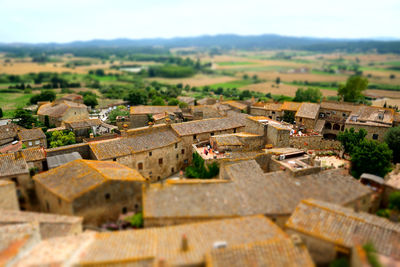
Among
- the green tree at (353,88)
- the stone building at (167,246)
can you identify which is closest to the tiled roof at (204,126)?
the stone building at (167,246)

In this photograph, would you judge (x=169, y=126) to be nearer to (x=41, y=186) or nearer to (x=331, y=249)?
(x=41, y=186)

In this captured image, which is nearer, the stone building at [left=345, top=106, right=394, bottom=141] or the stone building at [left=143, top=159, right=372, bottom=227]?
the stone building at [left=143, top=159, right=372, bottom=227]

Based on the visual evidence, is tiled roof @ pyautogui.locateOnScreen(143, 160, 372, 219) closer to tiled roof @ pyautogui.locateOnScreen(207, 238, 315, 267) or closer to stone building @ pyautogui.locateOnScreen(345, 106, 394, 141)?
tiled roof @ pyautogui.locateOnScreen(207, 238, 315, 267)

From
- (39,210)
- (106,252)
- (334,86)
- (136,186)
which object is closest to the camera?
(106,252)

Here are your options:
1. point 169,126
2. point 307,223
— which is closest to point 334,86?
point 169,126

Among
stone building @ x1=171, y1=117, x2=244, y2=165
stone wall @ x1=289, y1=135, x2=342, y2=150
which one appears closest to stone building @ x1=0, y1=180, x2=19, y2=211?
stone building @ x1=171, y1=117, x2=244, y2=165

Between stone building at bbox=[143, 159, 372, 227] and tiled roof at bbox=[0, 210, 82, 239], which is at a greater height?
stone building at bbox=[143, 159, 372, 227]

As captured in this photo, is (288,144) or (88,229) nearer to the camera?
(88,229)
